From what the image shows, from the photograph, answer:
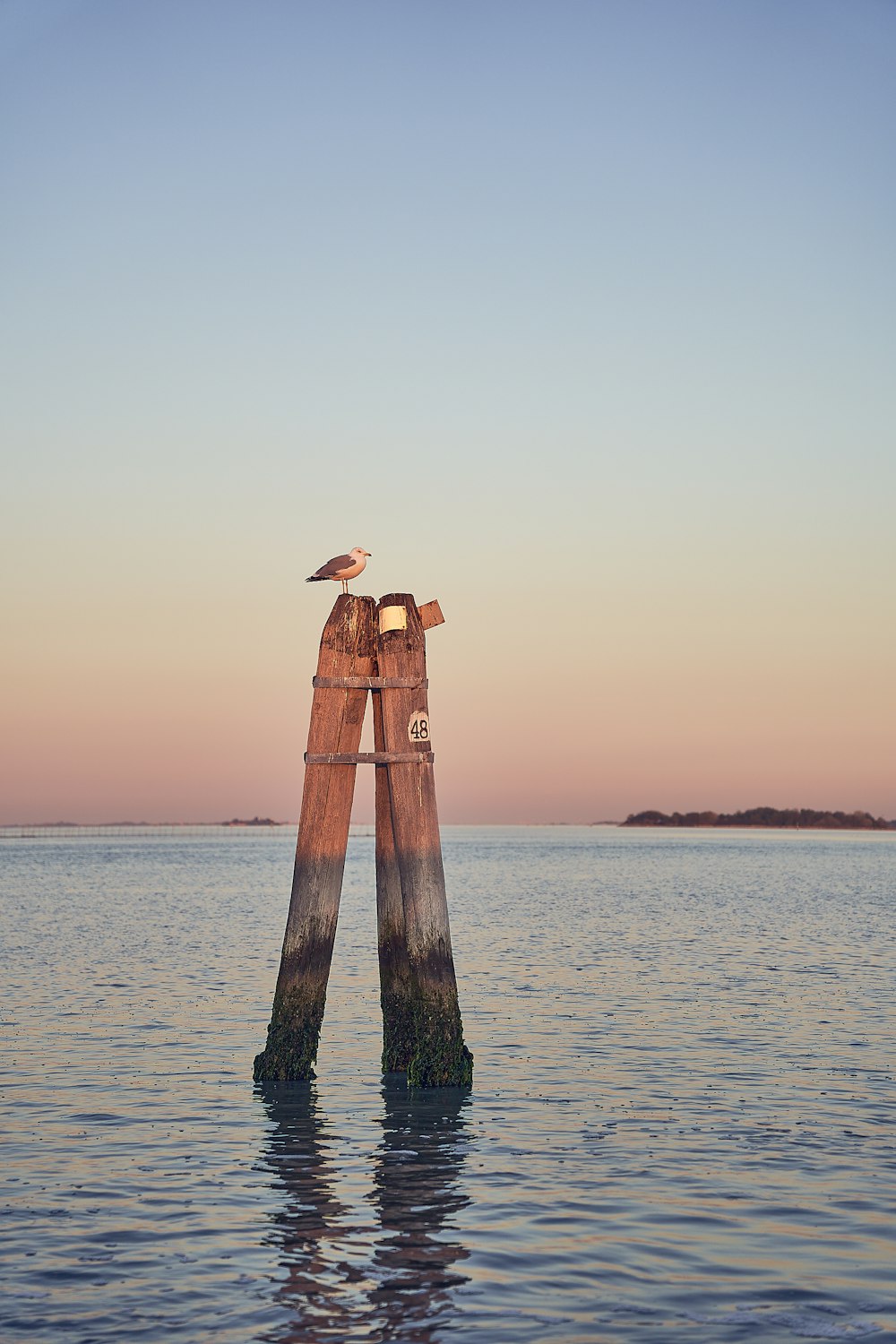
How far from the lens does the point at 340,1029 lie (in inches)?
704

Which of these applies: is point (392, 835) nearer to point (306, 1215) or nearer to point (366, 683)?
point (366, 683)

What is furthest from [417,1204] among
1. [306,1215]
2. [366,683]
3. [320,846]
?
[366,683]

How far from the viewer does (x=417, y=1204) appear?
9562 mm

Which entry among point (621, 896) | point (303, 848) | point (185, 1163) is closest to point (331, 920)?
point (303, 848)

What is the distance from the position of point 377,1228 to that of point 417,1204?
66cm

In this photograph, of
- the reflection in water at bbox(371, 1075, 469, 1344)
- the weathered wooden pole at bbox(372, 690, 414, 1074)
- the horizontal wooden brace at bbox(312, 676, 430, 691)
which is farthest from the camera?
the weathered wooden pole at bbox(372, 690, 414, 1074)

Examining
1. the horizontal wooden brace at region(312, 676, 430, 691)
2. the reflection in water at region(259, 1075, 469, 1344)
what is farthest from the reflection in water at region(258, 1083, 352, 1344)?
the horizontal wooden brace at region(312, 676, 430, 691)

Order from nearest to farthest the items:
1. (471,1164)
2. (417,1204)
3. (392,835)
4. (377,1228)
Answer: (377,1228)
(417,1204)
(471,1164)
(392,835)

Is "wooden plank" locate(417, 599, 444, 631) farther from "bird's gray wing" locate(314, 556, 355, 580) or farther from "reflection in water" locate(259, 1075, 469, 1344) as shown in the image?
"reflection in water" locate(259, 1075, 469, 1344)

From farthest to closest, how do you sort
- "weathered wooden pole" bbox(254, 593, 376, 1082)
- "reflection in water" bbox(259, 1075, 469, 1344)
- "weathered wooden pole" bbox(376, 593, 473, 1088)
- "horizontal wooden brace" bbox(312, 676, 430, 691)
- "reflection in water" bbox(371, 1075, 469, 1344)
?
"horizontal wooden brace" bbox(312, 676, 430, 691)
"weathered wooden pole" bbox(254, 593, 376, 1082)
"weathered wooden pole" bbox(376, 593, 473, 1088)
"reflection in water" bbox(371, 1075, 469, 1344)
"reflection in water" bbox(259, 1075, 469, 1344)

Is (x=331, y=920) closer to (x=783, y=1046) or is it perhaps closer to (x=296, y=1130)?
(x=296, y=1130)

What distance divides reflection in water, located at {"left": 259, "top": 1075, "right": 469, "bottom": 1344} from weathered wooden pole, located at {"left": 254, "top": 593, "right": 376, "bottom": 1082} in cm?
67

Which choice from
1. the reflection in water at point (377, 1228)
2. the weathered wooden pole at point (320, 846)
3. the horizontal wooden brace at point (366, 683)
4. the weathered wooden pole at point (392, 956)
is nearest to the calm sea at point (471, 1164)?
the reflection in water at point (377, 1228)

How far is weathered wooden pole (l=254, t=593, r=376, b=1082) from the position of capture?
43.3 ft
